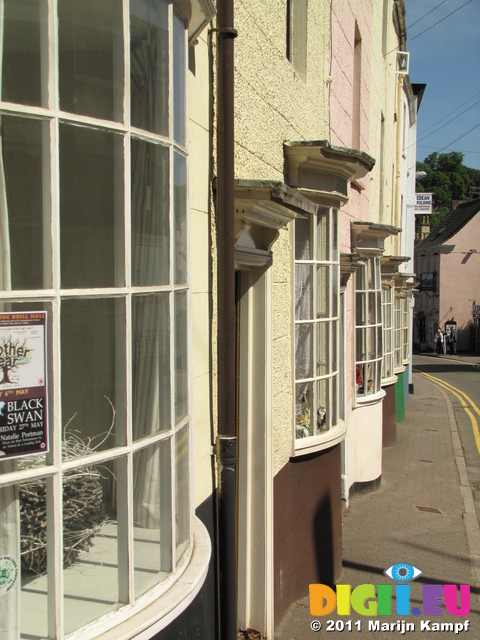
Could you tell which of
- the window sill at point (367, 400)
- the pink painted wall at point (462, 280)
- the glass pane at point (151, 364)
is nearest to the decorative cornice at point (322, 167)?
the glass pane at point (151, 364)

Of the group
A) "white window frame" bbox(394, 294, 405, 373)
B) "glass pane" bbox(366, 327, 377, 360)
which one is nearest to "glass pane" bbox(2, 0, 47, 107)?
"glass pane" bbox(366, 327, 377, 360)

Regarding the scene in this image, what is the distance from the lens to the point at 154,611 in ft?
9.34

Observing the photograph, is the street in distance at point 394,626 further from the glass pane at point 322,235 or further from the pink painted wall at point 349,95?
the pink painted wall at point 349,95

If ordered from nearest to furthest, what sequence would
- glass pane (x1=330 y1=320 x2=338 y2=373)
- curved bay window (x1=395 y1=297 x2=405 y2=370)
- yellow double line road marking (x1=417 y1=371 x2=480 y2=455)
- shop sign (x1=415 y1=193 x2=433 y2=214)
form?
glass pane (x1=330 y1=320 x2=338 y2=373), yellow double line road marking (x1=417 y1=371 x2=480 y2=455), curved bay window (x1=395 y1=297 x2=405 y2=370), shop sign (x1=415 y1=193 x2=433 y2=214)

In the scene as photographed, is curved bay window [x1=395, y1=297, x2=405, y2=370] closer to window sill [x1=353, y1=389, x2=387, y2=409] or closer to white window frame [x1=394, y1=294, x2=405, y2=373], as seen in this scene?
white window frame [x1=394, y1=294, x2=405, y2=373]

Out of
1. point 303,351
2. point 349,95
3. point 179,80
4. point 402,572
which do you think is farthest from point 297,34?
point 402,572

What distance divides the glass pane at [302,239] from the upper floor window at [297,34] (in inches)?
56.6

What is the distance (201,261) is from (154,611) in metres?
1.93

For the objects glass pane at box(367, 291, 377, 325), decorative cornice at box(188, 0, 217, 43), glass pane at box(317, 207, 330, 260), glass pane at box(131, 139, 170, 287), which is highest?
decorative cornice at box(188, 0, 217, 43)

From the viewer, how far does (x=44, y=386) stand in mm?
2406

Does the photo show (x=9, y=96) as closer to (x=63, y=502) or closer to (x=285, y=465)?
(x=63, y=502)

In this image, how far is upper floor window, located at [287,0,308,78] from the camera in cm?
624

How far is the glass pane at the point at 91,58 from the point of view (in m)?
2.49

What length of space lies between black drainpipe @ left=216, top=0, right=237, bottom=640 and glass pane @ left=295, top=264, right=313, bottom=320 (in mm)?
2202
